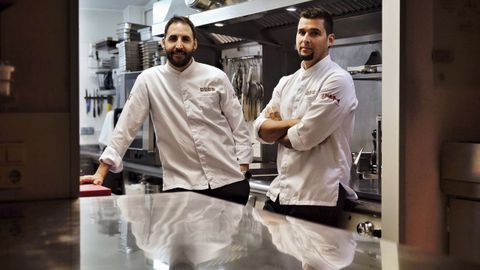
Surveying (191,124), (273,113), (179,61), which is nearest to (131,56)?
(179,61)

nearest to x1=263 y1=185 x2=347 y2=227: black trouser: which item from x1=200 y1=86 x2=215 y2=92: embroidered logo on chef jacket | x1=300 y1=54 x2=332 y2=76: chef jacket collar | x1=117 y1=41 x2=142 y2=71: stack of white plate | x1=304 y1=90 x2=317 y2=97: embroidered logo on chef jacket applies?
x1=304 y1=90 x2=317 y2=97: embroidered logo on chef jacket

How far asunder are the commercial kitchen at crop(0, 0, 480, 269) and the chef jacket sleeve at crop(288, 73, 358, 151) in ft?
0.64

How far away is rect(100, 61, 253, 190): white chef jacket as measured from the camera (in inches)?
114

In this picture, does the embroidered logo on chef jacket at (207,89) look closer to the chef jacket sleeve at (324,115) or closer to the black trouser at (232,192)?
the black trouser at (232,192)

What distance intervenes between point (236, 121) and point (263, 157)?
1202 millimetres

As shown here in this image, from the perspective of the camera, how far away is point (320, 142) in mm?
2531

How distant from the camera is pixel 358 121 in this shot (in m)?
3.64

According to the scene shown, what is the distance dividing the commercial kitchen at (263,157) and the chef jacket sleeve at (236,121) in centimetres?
29

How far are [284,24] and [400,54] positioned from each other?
65.7 inches

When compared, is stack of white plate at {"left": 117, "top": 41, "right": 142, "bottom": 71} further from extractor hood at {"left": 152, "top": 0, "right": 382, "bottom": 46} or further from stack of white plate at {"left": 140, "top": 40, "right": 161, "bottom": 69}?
extractor hood at {"left": 152, "top": 0, "right": 382, "bottom": 46}

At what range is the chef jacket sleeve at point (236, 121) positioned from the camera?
3.00 metres

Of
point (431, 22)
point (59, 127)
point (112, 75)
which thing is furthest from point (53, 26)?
point (112, 75)

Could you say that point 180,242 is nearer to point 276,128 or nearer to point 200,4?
point 276,128

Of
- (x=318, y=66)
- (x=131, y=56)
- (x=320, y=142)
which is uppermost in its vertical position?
(x=131, y=56)
